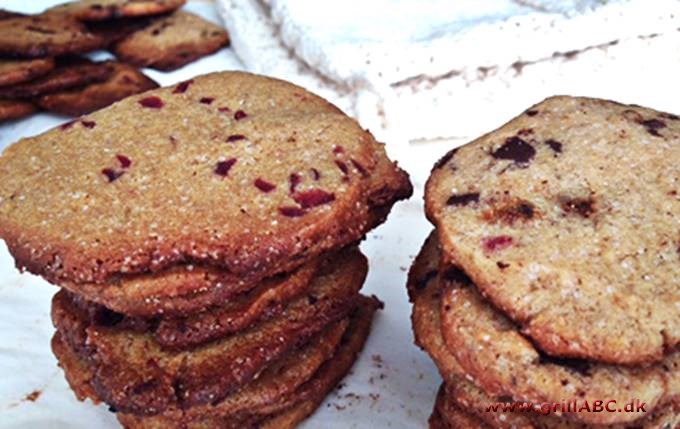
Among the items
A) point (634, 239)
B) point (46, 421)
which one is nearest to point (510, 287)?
point (634, 239)

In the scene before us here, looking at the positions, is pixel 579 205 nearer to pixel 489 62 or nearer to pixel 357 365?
pixel 357 365

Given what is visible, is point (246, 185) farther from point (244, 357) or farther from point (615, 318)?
point (615, 318)

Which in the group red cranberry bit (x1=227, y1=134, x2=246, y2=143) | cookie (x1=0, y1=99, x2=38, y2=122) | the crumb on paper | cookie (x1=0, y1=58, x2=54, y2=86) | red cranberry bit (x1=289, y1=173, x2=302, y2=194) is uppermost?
red cranberry bit (x1=289, y1=173, x2=302, y2=194)

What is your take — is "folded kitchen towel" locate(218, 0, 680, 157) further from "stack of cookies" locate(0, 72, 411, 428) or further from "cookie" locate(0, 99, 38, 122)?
"cookie" locate(0, 99, 38, 122)

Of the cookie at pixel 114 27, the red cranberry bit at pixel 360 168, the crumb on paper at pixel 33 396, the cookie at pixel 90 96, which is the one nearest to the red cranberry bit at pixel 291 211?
the red cranberry bit at pixel 360 168

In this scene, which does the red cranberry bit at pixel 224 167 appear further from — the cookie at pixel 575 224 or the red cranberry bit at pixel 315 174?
the cookie at pixel 575 224

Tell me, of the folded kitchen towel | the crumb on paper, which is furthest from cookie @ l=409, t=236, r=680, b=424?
the folded kitchen towel
